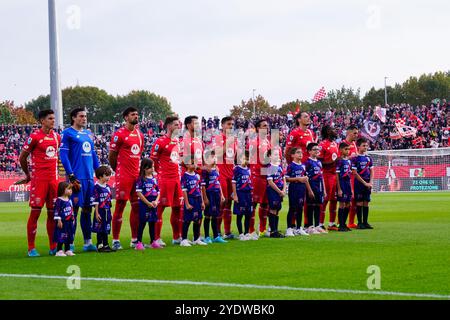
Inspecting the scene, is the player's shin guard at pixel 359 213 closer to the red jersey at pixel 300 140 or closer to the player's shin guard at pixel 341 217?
the player's shin guard at pixel 341 217

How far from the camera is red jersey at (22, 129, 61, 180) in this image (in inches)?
502

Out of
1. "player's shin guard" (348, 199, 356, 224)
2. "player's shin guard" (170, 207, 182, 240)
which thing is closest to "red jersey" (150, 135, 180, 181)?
"player's shin guard" (170, 207, 182, 240)

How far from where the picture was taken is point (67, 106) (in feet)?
362

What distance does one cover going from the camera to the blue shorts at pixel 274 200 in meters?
15.1

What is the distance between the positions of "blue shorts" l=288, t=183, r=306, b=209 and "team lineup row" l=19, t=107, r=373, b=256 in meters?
0.02

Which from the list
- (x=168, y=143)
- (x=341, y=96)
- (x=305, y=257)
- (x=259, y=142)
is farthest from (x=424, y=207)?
(x=341, y=96)

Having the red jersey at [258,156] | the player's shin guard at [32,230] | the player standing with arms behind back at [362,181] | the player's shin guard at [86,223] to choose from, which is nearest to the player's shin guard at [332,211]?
the player standing with arms behind back at [362,181]

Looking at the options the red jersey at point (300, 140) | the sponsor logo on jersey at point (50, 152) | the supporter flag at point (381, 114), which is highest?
the supporter flag at point (381, 114)

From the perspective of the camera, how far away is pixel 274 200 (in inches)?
593

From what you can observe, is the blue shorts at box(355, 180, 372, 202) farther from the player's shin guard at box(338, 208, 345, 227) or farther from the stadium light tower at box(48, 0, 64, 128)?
the stadium light tower at box(48, 0, 64, 128)

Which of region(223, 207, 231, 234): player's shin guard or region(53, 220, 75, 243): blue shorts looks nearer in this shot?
region(53, 220, 75, 243): blue shorts

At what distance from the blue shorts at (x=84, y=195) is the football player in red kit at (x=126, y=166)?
1.65ft

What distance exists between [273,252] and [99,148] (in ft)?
120
